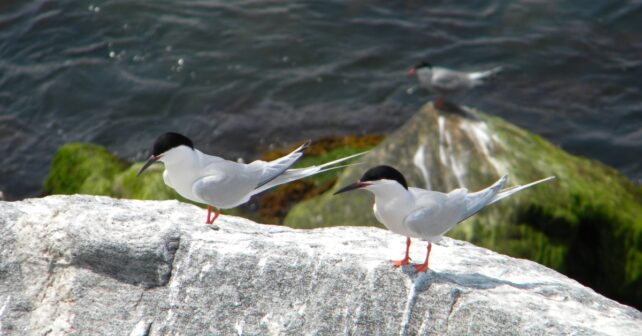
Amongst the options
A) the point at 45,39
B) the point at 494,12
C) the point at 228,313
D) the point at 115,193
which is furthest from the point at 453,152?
the point at 45,39

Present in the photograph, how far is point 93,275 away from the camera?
5.17 meters

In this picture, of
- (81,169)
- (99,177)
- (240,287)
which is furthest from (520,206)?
(81,169)

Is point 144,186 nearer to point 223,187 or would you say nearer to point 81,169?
point 81,169

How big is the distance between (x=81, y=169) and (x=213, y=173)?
5.71m

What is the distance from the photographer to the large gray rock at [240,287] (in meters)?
4.77

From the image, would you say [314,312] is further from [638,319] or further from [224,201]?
[638,319]

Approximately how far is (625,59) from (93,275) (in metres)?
11.4

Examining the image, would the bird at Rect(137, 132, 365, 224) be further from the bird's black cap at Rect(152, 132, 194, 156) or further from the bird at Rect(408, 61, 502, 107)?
the bird at Rect(408, 61, 502, 107)

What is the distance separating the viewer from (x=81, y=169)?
35.1 feet

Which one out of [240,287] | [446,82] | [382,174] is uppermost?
[382,174]

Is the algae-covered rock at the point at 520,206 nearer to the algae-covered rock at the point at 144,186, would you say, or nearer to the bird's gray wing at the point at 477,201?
the algae-covered rock at the point at 144,186

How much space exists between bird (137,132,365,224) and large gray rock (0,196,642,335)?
0.24 m

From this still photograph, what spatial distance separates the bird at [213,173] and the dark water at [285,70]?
22.5 ft

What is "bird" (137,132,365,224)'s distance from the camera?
5324mm
